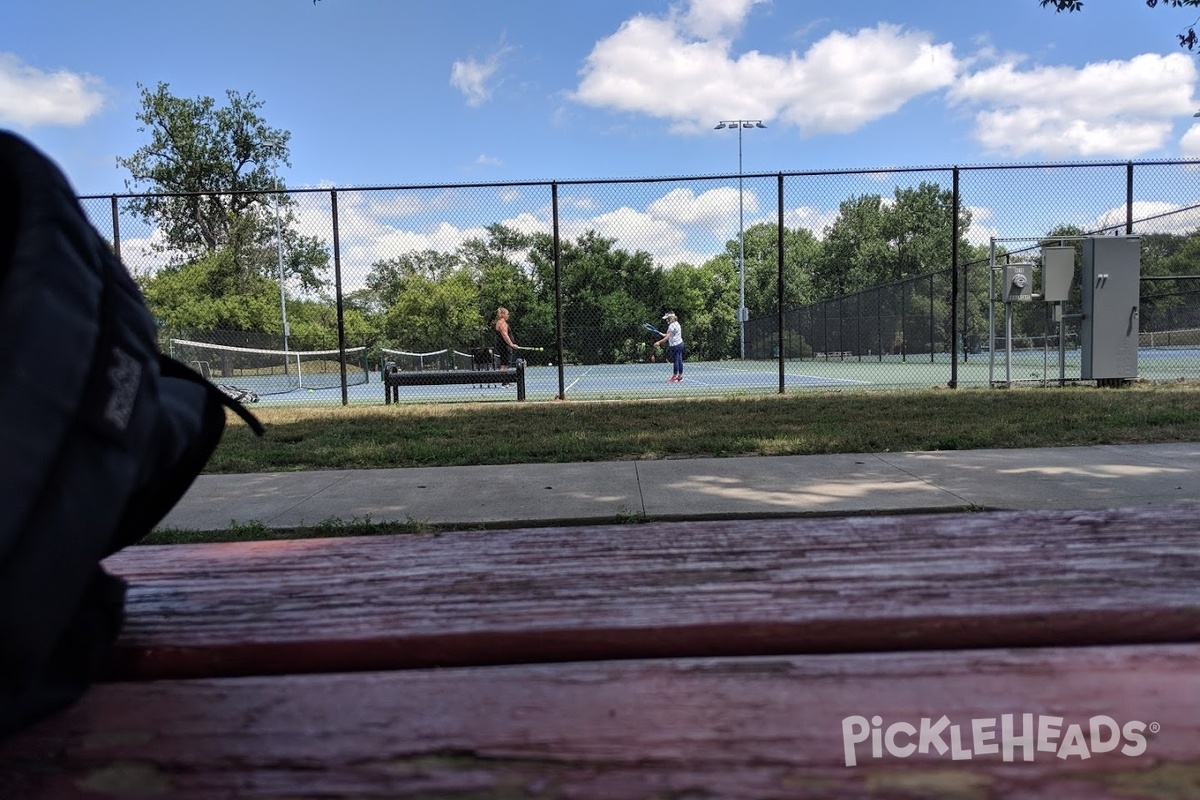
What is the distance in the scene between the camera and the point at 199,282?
36625 mm

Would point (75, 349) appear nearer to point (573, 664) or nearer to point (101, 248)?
point (101, 248)

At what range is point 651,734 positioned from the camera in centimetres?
80

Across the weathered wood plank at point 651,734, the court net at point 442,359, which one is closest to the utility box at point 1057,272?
the court net at point 442,359

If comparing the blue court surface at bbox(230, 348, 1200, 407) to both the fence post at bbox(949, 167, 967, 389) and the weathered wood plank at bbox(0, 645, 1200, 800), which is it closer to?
the fence post at bbox(949, 167, 967, 389)

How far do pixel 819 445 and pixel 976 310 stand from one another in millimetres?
19083

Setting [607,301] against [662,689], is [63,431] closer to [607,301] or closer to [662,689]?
[662,689]

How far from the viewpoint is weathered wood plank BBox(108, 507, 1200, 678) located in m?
0.91

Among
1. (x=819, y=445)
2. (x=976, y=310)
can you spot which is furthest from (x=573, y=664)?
(x=976, y=310)

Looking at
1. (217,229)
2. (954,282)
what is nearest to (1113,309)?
(954,282)

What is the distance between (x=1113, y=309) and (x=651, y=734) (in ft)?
44.1

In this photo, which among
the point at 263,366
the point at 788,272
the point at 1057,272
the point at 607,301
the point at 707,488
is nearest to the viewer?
the point at 707,488

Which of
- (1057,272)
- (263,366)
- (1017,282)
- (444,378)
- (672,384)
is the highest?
(1057,272)

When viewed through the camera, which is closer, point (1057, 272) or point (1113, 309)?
point (1113, 309)

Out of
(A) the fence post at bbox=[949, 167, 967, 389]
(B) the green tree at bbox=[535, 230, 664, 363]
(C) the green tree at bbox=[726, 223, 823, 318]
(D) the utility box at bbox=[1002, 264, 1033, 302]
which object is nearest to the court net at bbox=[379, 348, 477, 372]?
(B) the green tree at bbox=[535, 230, 664, 363]
